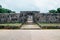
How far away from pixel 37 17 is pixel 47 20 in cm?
176

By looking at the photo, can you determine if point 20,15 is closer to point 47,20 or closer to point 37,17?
point 37,17

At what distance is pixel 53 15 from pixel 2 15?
8553mm

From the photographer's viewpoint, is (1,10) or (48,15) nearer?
(48,15)

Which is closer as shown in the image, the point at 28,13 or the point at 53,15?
the point at 53,15

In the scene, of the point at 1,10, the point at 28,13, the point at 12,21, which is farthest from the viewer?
the point at 1,10

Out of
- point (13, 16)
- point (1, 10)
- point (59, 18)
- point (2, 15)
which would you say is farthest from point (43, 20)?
point (1, 10)

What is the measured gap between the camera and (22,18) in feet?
93.0

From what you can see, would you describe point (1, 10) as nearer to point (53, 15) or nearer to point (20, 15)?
point (20, 15)

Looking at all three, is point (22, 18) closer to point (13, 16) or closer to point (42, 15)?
point (13, 16)

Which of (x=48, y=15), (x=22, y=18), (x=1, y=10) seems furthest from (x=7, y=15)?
(x=1, y=10)

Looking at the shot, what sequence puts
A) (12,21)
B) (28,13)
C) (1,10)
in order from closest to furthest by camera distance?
(12,21) < (28,13) < (1,10)

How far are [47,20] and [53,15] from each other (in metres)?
1.35

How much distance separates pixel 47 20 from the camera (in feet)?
92.4

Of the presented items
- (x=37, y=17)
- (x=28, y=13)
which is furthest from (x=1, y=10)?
(x=37, y=17)
